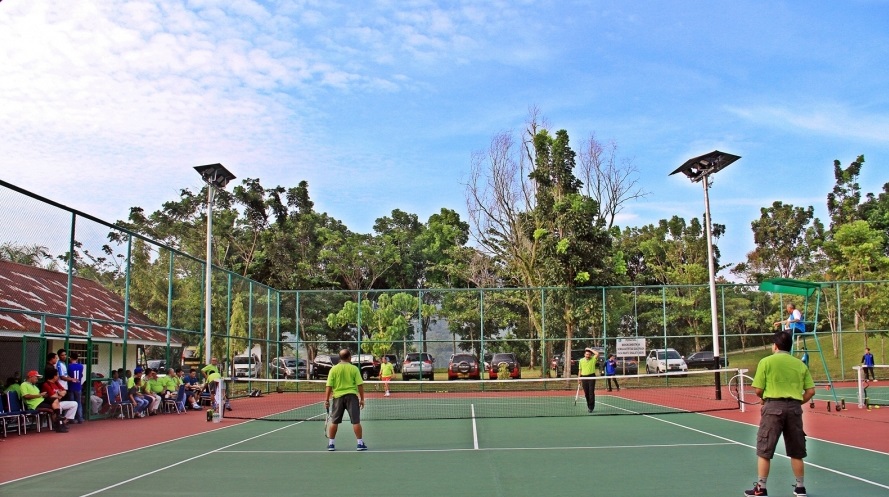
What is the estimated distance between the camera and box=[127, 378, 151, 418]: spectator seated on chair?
59.4ft

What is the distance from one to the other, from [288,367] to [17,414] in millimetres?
17287

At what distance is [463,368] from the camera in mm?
29953

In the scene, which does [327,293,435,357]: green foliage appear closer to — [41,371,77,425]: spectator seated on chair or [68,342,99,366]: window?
[68,342,99,366]: window

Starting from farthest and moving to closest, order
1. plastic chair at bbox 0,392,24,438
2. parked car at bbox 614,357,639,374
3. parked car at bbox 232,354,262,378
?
Answer: parked car at bbox 614,357,639,374 → parked car at bbox 232,354,262,378 → plastic chair at bbox 0,392,24,438

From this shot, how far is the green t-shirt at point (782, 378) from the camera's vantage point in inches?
299

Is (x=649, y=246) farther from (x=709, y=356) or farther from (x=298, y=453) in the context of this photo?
(x=298, y=453)

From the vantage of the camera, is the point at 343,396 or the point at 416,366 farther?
the point at 416,366

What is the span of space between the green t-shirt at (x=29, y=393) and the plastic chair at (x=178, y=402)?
5.13 m

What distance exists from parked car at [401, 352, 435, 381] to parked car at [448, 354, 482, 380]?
2.56 ft

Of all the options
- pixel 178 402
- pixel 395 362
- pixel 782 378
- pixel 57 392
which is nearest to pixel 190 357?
pixel 178 402

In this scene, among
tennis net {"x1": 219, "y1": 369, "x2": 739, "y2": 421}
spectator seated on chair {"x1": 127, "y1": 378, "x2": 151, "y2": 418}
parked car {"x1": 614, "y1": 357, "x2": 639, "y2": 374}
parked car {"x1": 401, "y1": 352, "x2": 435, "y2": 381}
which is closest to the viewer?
spectator seated on chair {"x1": 127, "y1": 378, "x2": 151, "y2": 418}

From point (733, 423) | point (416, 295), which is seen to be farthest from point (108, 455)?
point (416, 295)

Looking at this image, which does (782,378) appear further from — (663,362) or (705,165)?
(663,362)

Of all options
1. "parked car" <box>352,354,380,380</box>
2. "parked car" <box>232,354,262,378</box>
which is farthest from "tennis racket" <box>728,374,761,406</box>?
"parked car" <box>232,354,262,378</box>
